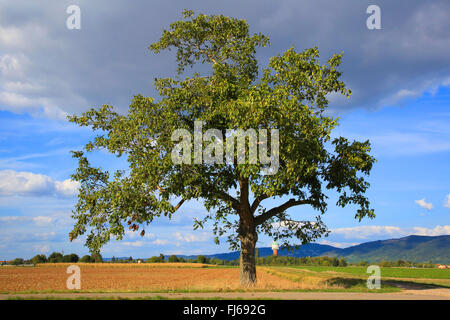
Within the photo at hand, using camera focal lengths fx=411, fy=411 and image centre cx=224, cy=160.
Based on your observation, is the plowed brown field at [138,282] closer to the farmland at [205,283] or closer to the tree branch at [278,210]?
the farmland at [205,283]

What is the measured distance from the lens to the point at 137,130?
28922 mm

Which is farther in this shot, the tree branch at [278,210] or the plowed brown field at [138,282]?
the tree branch at [278,210]

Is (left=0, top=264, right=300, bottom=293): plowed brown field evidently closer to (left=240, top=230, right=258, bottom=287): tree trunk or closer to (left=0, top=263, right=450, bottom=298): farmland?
(left=0, top=263, right=450, bottom=298): farmland

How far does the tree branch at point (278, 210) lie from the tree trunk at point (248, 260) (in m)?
1.21

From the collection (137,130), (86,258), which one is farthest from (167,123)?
(86,258)

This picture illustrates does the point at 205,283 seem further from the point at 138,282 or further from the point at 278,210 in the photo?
the point at 278,210

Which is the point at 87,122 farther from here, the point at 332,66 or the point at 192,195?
the point at 332,66

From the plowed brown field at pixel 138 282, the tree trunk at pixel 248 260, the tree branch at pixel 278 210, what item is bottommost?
the plowed brown field at pixel 138 282

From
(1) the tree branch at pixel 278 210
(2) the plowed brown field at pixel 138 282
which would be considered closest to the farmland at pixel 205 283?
(2) the plowed brown field at pixel 138 282

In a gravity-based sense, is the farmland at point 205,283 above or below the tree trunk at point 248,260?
below

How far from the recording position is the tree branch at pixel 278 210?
106 feet

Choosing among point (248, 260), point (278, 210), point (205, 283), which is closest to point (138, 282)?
point (205, 283)

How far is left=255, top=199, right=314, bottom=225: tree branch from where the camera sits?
32.2 metres
